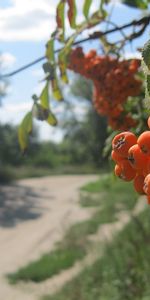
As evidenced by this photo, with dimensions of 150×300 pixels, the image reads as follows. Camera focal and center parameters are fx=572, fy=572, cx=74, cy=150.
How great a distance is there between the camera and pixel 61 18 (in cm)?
153

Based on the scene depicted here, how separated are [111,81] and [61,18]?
246mm

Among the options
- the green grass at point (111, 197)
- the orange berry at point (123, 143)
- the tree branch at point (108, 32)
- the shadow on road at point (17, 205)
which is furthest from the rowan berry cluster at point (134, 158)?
the shadow on road at point (17, 205)

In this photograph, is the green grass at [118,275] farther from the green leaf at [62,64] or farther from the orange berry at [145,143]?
the orange berry at [145,143]

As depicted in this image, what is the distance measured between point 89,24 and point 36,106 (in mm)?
332

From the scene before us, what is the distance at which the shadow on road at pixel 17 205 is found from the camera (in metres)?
13.7

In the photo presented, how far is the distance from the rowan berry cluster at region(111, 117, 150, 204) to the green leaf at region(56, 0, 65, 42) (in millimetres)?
828

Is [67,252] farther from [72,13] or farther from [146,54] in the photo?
[146,54]

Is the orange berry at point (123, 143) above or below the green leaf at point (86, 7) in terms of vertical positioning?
below

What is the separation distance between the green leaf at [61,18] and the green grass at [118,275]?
3.27 m

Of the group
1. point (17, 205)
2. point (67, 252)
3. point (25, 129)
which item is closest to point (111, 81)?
point (25, 129)

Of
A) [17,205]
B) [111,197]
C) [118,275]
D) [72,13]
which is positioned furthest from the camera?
[17,205]

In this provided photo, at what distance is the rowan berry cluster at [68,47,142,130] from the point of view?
1670mm

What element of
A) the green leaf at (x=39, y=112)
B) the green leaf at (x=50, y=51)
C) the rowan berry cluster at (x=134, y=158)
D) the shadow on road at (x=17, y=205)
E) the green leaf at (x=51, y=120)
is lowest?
the shadow on road at (x=17, y=205)

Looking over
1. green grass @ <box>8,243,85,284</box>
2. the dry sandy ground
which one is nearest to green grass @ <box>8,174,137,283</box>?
green grass @ <box>8,243,85,284</box>
